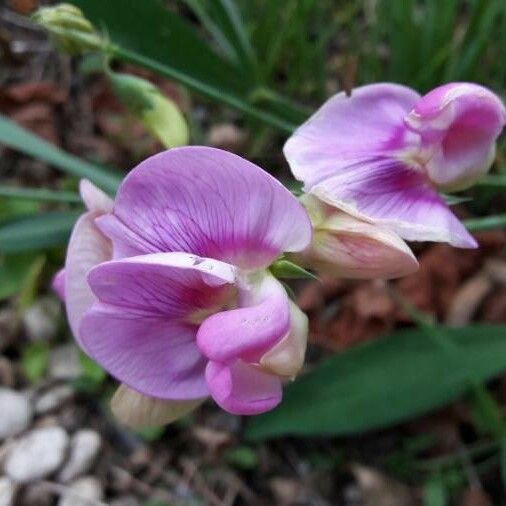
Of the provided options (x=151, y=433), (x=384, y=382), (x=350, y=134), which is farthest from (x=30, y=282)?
(x=350, y=134)

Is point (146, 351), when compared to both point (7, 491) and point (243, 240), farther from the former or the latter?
point (7, 491)

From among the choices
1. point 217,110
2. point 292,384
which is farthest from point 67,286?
point 217,110

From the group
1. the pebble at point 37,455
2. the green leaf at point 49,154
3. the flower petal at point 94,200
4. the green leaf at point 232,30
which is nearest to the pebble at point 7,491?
the pebble at point 37,455

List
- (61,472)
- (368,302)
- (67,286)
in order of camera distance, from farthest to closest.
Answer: (368,302)
(61,472)
(67,286)

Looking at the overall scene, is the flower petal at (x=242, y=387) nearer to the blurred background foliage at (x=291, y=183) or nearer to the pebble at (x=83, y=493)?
the blurred background foliage at (x=291, y=183)

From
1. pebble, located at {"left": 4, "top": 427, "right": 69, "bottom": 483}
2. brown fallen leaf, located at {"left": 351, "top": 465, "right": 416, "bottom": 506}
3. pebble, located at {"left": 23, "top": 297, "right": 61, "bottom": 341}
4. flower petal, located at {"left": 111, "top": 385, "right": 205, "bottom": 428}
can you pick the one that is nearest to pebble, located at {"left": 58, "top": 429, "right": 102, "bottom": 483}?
pebble, located at {"left": 4, "top": 427, "right": 69, "bottom": 483}

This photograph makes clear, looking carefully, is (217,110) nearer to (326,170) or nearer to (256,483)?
(256,483)

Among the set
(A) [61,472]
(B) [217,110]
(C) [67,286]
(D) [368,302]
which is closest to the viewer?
(C) [67,286]
